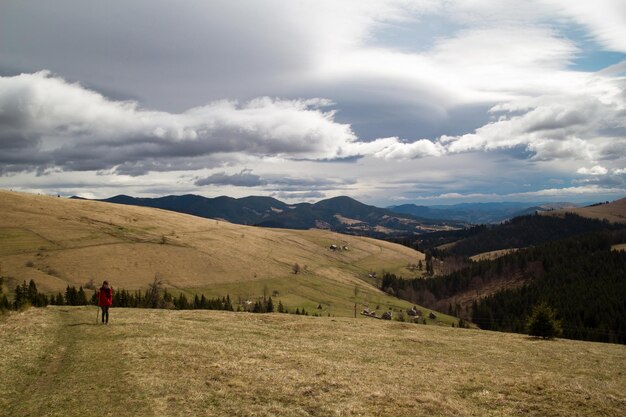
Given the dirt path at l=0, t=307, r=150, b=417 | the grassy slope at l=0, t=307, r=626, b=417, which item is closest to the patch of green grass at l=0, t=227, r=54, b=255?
the grassy slope at l=0, t=307, r=626, b=417

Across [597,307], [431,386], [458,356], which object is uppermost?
[431,386]

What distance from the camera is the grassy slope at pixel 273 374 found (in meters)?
20.7

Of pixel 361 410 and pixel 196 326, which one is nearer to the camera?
pixel 361 410

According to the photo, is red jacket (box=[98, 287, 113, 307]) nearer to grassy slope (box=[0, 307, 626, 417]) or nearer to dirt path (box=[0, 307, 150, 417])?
grassy slope (box=[0, 307, 626, 417])

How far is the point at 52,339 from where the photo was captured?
33062 millimetres

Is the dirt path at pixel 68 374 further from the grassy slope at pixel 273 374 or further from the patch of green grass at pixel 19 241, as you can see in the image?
the patch of green grass at pixel 19 241

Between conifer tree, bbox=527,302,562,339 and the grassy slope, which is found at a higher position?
the grassy slope

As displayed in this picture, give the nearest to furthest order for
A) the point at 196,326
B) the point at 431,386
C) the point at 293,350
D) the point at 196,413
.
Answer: the point at 196,413
the point at 431,386
the point at 293,350
the point at 196,326

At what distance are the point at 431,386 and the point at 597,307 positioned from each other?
612 feet

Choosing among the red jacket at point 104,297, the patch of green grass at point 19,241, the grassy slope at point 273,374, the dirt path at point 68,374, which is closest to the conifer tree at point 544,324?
the grassy slope at point 273,374

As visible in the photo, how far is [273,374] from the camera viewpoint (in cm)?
2650

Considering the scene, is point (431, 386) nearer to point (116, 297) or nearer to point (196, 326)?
point (196, 326)

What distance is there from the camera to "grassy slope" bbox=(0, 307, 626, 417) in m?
20.7

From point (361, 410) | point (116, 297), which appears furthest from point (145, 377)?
point (116, 297)
